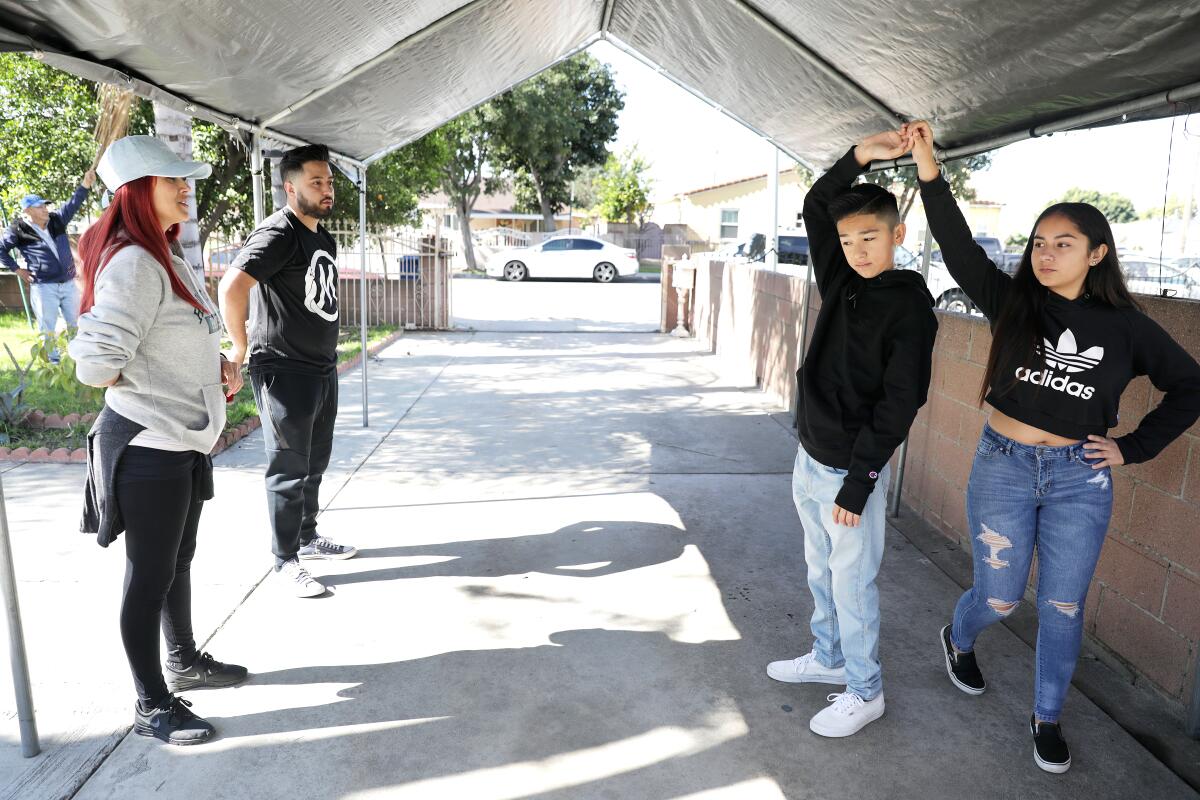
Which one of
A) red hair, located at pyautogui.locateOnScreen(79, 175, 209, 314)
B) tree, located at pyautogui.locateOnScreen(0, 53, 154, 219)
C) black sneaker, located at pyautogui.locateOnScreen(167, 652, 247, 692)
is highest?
tree, located at pyautogui.locateOnScreen(0, 53, 154, 219)

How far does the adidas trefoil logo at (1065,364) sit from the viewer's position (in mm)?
2494

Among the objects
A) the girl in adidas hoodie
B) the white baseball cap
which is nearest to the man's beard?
the white baseball cap

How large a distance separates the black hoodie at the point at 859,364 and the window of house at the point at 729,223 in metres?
34.3

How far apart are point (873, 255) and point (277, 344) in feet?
8.19

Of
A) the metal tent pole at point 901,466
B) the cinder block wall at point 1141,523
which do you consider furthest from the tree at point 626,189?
the cinder block wall at point 1141,523

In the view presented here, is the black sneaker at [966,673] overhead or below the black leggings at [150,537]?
below

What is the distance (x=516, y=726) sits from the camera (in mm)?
2854

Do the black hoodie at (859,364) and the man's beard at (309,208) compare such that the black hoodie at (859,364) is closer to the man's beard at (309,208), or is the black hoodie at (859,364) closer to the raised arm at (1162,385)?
the raised arm at (1162,385)

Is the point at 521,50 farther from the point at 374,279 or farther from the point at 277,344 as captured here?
the point at 374,279

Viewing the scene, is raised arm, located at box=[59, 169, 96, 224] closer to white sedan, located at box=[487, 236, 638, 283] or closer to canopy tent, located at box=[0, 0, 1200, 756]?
canopy tent, located at box=[0, 0, 1200, 756]

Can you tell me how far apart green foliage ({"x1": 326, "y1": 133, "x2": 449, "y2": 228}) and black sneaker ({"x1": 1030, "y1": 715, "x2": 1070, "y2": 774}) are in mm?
12468

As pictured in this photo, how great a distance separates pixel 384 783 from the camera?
2.53 meters

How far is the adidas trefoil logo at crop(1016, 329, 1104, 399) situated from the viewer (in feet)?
8.18

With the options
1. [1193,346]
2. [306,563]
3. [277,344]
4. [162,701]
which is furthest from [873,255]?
[306,563]
